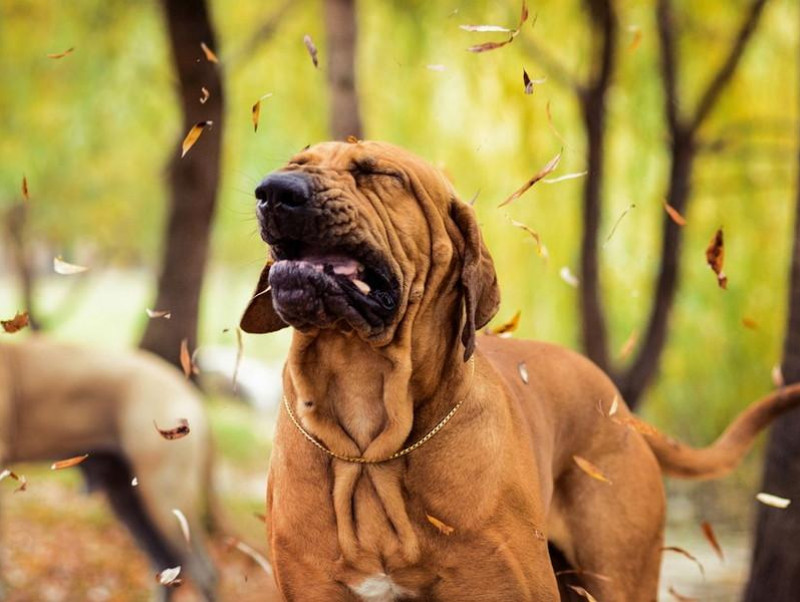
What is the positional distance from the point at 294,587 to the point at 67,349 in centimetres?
371

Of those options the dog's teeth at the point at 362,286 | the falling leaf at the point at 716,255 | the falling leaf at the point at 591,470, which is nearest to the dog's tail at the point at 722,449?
the falling leaf at the point at 591,470

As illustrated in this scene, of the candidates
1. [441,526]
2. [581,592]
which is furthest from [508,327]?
[441,526]

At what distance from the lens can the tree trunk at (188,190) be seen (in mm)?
7898

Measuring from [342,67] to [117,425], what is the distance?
259 cm

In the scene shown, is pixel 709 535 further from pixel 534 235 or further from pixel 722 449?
pixel 534 235

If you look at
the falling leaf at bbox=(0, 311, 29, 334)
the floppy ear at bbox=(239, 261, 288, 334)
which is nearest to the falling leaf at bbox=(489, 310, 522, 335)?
the floppy ear at bbox=(239, 261, 288, 334)

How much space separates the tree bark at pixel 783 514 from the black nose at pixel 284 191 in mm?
3248

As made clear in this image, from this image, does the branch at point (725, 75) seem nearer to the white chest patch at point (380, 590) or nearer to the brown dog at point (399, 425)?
the brown dog at point (399, 425)

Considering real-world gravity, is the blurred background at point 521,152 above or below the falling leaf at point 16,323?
below

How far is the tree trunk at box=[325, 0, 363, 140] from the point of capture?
7410 millimetres

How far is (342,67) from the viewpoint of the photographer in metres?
7.55

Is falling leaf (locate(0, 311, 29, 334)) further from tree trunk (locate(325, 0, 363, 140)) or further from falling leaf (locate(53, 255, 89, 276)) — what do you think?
tree trunk (locate(325, 0, 363, 140))

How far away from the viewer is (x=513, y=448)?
10.8 feet

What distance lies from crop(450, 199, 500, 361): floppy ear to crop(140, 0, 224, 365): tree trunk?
16.3 ft
